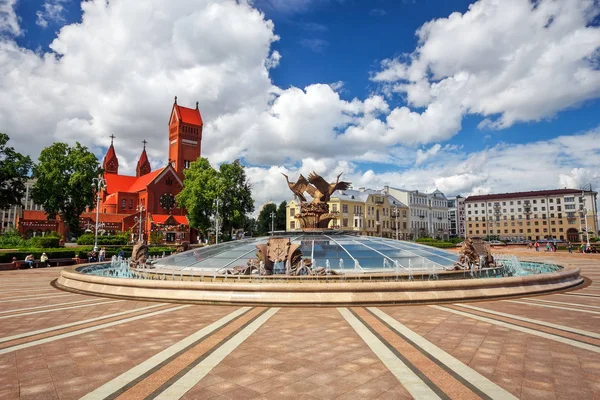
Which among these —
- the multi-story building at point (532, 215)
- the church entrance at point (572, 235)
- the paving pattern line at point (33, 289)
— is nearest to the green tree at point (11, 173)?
the paving pattern line at point (33, 289)

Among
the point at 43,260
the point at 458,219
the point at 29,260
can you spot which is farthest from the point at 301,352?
the point at 458,219

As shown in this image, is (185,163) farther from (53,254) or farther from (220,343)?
(220,343)

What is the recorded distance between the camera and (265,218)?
8006cm

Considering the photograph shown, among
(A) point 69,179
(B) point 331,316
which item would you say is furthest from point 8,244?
(B) point 331,316

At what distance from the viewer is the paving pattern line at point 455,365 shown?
3.99m

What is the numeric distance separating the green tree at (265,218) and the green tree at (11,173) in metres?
47.1

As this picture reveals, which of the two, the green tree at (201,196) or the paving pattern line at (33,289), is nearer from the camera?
the paving pattern line at (33,289)

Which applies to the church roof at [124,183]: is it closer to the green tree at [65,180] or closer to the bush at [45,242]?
the green tree at [65,180]

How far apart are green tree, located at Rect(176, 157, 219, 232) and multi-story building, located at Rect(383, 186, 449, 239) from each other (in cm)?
4333

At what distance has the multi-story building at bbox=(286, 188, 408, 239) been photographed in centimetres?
6258

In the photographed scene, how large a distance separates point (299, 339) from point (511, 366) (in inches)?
123

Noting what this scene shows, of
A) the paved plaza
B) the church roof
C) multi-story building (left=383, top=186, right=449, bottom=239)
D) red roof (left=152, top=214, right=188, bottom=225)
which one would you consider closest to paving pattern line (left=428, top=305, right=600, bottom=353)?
the paved plaza

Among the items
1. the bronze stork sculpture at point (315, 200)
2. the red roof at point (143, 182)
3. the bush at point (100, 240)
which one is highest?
the red roof at point (143, 182)

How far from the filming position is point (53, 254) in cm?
2433
